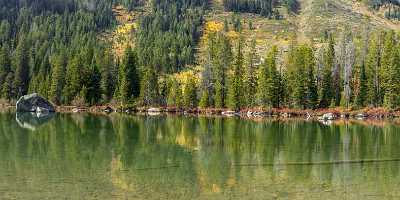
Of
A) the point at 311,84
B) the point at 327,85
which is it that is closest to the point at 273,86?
the point at 311,84

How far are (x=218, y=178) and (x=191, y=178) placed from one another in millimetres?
1495

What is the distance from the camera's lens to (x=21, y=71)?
137750 millimetres

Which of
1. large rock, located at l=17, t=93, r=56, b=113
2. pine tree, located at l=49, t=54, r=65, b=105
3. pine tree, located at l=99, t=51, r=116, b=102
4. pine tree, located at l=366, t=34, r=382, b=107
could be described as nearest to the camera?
pine tree, located at l=366, t=34, r=382, b=107

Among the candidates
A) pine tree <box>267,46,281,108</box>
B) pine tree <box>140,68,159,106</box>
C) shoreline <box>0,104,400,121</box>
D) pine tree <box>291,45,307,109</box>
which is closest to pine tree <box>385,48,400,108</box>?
shoreline <box>0,104,400,121</box>

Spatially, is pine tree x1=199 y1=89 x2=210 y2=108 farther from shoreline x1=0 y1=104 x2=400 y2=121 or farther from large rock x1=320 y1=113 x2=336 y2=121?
large rock x1=320 y1=113 x2=336 y2=121

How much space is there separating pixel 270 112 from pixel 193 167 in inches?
3128

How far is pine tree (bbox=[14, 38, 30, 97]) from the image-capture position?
440 ft

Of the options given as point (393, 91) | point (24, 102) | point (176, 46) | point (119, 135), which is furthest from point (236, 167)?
point (176, 46)

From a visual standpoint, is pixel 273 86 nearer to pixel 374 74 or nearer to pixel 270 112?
pixel 270 112

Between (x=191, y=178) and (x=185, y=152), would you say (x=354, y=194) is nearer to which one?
(x=191, y=178)

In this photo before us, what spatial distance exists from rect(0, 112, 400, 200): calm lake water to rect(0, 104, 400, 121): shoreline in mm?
51190

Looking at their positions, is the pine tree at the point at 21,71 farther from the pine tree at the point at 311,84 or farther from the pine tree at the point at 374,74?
the pine tree at the point at 374,74

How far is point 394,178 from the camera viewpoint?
30.0 metres

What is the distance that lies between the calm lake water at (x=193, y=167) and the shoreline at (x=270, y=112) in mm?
51190
